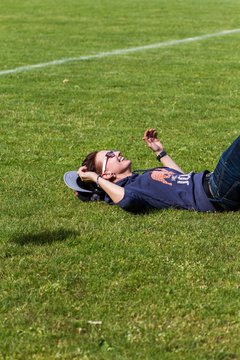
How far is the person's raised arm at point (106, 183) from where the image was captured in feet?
19.8

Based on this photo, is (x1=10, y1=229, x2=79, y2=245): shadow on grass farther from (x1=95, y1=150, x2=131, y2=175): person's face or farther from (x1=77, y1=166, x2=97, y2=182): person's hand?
(x1=95, y1=150, x2=131, y2=175): person's face

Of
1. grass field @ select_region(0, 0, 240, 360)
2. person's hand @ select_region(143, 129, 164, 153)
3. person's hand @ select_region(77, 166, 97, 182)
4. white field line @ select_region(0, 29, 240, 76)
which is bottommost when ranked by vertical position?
white field line @ select_region(0, 29, 240, 76)

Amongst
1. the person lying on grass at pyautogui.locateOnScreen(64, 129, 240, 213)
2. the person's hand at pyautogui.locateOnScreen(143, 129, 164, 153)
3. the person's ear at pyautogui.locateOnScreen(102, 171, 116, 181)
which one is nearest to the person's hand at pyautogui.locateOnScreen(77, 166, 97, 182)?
the person lying on grass at pyautogui.locateOnScreen(64, 129, 240, 213)

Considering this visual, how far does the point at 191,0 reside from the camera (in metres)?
31.0

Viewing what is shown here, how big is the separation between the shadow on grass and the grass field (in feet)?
0.05

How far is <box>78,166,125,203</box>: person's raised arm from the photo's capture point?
238 inches

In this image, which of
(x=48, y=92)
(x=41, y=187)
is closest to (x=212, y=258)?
(x=41, y=187)

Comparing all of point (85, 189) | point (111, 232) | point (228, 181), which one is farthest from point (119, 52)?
point (111, 232)

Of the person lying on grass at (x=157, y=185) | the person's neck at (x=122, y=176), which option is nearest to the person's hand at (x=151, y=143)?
the person lying on grass at (x=157, y=185)

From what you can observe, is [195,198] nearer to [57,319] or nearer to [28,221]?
[28,221]

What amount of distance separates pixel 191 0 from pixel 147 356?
2872cm

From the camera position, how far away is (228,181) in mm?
5840

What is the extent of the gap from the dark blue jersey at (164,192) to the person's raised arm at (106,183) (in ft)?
0.21

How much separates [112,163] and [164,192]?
609 mm
